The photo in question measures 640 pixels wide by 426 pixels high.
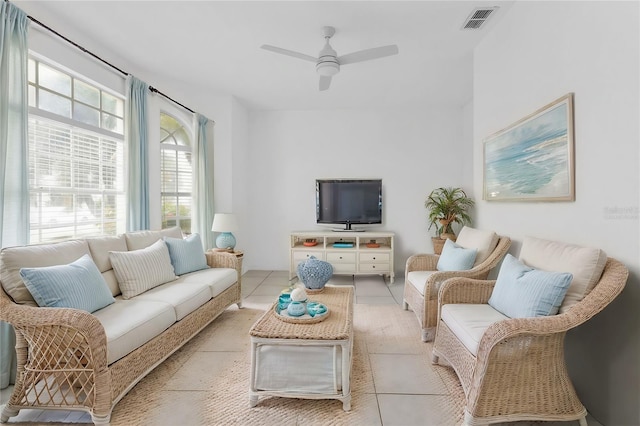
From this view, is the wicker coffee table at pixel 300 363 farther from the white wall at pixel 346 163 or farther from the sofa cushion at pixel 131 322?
the white wall at pixel 346 163

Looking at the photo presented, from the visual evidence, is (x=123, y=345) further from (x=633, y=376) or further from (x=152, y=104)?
(x=152, y=104)

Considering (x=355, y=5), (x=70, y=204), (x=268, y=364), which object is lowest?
(x=268, y=364)

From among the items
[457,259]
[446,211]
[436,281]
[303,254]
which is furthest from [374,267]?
[436,281]

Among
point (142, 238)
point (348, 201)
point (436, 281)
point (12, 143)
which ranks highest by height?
point (12, 143)

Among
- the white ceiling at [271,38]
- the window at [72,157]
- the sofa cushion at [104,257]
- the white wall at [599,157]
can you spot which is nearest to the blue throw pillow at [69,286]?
the sofa cushion at [104,257]

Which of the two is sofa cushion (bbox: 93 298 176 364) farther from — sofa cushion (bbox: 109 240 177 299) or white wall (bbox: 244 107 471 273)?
white wall (bbox: 244 107 471 273)

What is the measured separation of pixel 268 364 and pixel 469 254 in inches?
77.1

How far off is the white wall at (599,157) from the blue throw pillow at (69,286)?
2.98 meters

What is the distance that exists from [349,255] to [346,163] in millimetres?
1575

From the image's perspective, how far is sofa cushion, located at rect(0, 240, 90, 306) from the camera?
5.76 ft

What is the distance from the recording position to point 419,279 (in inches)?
115

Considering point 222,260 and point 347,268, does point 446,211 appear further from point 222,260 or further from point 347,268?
point 222,260

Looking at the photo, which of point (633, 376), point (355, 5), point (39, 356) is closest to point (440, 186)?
point (355, 5)

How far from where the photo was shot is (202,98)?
Result: 4555 millimetres
